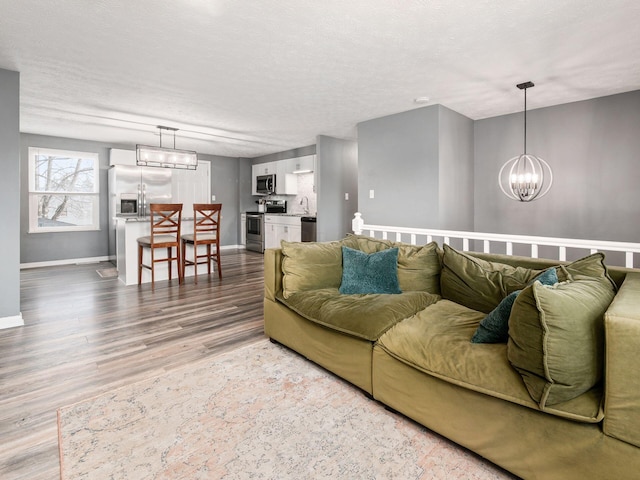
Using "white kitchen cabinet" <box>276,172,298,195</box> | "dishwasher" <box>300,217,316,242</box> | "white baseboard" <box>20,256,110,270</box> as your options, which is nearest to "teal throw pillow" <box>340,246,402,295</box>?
"dishwasher" <box>300,217,316,242</box>

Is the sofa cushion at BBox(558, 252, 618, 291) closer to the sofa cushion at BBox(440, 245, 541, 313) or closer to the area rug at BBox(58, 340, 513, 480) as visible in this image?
the sofa cushion at BBox(440, 245, 541, 313)

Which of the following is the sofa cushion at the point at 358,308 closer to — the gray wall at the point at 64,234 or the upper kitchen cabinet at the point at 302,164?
the upper kitchen cabinet at the point at 302,164

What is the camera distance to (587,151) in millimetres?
4281

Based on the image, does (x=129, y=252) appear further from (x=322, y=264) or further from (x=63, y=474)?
(x=63, y=474)

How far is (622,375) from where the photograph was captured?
117 cm

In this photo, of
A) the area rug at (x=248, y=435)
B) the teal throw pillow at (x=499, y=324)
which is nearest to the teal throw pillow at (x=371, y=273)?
the area rug at (x=248, y=435)

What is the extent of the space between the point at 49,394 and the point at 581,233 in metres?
5.58

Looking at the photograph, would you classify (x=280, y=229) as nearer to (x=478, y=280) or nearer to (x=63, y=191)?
(x=63, y=191)

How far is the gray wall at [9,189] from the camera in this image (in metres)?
3.19

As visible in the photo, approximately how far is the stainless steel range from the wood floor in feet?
9.91

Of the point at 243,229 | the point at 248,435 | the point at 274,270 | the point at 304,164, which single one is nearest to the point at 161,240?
the point at 274,270

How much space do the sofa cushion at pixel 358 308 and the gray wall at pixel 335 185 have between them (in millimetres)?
3750

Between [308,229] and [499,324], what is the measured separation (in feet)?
17.8

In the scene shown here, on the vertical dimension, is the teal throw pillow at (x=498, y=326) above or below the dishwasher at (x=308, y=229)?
below
